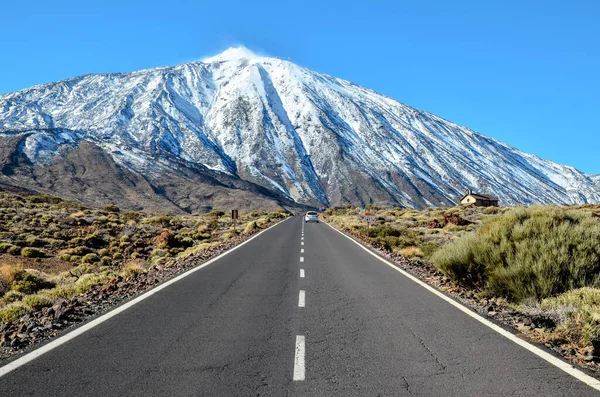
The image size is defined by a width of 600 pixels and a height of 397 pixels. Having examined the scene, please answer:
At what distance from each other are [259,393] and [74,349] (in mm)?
2687

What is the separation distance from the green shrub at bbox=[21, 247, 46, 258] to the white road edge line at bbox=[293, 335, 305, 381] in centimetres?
2176

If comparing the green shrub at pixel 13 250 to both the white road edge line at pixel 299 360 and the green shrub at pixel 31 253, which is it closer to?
the green shrub at pixel 31 253

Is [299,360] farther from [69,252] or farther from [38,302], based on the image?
[69,252]

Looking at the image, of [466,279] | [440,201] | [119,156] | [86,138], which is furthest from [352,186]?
[466,279]

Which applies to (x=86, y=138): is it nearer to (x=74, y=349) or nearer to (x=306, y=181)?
(x=306, y=181)

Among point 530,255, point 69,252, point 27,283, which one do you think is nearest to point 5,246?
point 69,252

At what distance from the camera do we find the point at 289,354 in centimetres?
534

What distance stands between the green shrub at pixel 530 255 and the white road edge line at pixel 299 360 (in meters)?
5.04

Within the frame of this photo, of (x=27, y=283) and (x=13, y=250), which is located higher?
(x=13, y=250)

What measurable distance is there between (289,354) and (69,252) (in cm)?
2270

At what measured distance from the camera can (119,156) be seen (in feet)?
431

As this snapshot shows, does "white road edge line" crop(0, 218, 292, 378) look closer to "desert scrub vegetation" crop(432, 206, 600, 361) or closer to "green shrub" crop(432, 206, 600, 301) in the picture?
"desert scrub vegetation" crop(432, 206, 600, 361)

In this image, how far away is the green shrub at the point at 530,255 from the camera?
27.1ft

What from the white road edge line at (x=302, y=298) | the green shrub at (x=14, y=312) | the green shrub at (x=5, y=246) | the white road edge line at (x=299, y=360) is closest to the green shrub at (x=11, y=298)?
the green shrub at (x=14, y=312)
